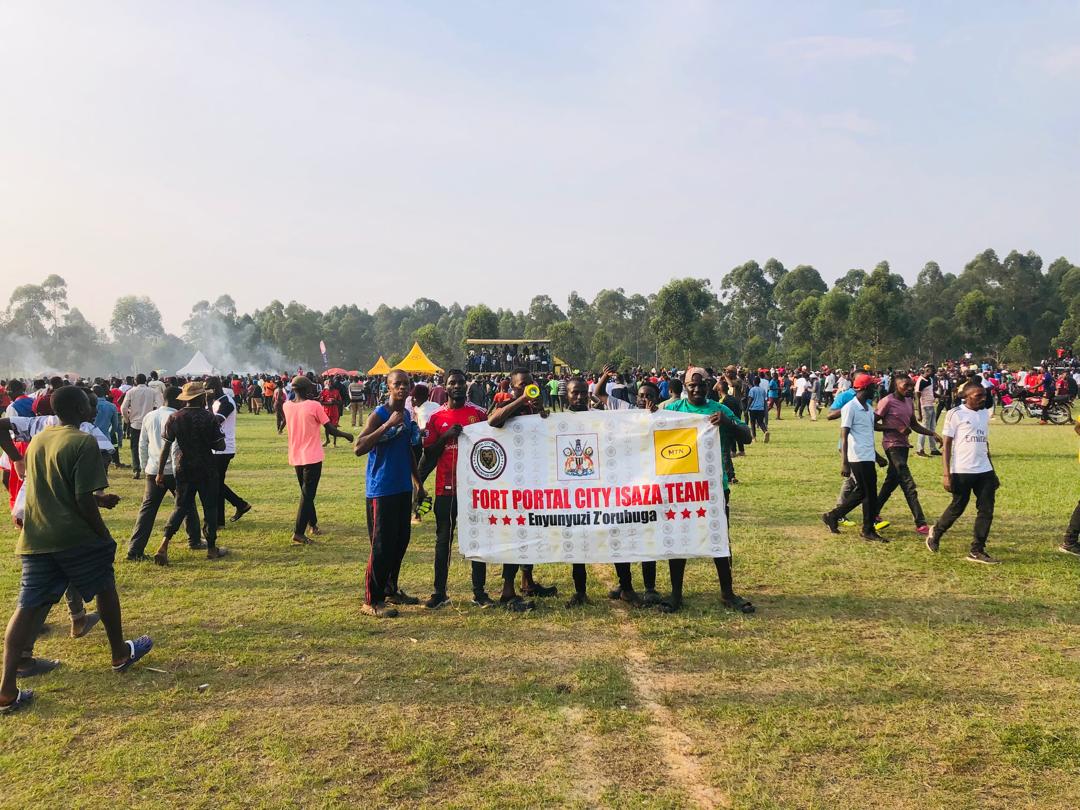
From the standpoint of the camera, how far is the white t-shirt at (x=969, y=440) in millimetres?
7500

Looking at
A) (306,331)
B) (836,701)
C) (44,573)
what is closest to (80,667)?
(44,573)

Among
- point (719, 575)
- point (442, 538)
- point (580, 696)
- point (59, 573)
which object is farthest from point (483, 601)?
point (59, 573)

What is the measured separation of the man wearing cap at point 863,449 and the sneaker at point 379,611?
5642 mm

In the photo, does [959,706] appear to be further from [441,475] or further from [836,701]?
[441,475]

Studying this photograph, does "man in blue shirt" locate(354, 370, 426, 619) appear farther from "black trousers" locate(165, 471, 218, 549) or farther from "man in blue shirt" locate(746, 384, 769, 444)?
"man in blue shirt" locate(746, 384, 769, 444)

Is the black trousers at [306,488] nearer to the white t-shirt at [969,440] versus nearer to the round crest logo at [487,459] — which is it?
the round crest logo at [487,459]

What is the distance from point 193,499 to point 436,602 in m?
3.68

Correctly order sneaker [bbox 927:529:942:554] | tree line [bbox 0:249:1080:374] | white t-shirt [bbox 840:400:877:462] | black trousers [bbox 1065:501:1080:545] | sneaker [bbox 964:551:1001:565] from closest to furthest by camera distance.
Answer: sneaker [bbox 964:551:1001:565], black trousers [bbox 1065:501:1080:545], sneaker [bbox 927:529:942:554], white t-shirt [bbox 840:400:877:462], tree line [bbox 0:249:1080:374]

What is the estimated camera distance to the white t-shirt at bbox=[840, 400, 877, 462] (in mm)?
8508

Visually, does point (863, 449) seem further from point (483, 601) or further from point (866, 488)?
point (483, 601)

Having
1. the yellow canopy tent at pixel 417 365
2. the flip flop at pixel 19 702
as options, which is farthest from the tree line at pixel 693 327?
the flip flop at pixel 19 702

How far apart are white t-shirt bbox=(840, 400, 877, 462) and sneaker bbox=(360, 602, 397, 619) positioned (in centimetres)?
566

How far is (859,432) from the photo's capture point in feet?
27.9

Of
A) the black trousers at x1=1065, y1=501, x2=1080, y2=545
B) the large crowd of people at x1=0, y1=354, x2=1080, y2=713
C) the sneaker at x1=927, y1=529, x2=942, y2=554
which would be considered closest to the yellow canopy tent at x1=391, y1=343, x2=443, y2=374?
the large crowd of people at x1=0, y1=354, x2=1080, y2=713
